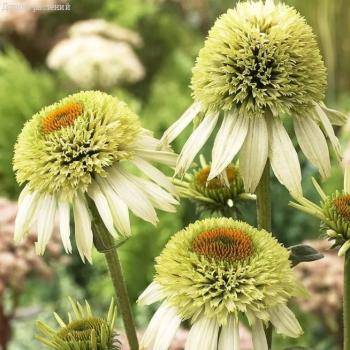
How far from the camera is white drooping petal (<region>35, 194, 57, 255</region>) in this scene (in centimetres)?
60

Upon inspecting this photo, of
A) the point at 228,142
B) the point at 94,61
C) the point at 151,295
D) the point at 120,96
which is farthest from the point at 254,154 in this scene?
the point at 94,61

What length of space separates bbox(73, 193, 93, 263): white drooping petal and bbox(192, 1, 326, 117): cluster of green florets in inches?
4.7

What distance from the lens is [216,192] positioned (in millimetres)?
709

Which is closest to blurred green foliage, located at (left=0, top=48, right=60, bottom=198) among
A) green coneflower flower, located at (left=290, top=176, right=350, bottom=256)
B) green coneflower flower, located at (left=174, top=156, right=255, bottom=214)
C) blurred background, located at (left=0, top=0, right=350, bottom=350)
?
blurred background, located at (left=0, top=0, right=350, bottom=350)

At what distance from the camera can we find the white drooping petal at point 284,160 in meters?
0.56

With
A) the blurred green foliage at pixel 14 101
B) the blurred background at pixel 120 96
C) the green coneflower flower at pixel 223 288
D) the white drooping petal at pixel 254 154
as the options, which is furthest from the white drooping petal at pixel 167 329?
the blurred green foliage at pixel 14 101

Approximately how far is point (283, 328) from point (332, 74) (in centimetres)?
229

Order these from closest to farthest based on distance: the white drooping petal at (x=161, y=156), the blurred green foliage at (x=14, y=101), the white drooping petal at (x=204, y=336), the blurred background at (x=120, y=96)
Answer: the white drooping petal at (x=204, y=336) < the white drooping petal at (x=161, y=156) < the blurred background at (x=120, y=96) < the blurred green foliage at (x=14, y=101)

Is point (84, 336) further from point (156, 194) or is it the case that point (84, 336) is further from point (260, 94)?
point (260, 94)

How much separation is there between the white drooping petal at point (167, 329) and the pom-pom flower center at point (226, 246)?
0.15ft

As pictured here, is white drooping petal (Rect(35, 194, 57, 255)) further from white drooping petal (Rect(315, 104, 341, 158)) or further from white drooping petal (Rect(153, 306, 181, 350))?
white drooping petal (Rect(315, 104, 341, 158))

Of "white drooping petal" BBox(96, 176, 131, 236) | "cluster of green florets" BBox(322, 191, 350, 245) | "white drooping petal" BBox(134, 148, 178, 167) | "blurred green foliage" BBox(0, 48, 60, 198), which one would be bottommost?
"blurred green foliage" BBox(0, 48, 60, 198)

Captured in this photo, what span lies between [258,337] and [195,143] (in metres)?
0.15

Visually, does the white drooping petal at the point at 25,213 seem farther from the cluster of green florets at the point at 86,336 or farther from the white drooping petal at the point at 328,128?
the white drooping petal at the point at 328,128
